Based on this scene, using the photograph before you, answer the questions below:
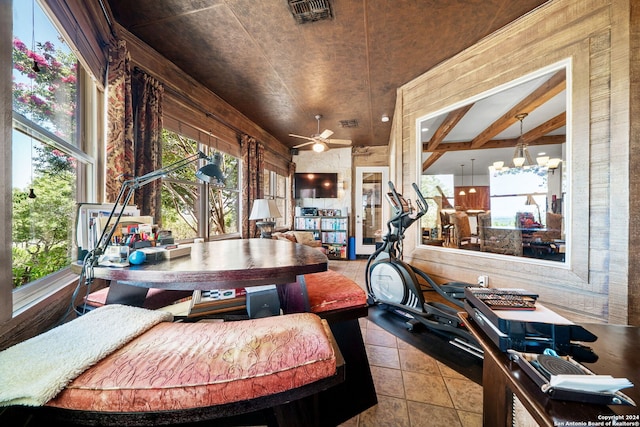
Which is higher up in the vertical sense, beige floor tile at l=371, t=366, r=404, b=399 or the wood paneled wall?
the wood paneled wall

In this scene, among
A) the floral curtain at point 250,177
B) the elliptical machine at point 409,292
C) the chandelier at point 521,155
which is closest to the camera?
the elliptical machine at point 409,292

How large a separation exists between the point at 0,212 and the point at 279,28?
2.36 m

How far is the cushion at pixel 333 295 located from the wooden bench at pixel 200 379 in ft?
1.51

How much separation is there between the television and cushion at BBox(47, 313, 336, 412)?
17.3ft

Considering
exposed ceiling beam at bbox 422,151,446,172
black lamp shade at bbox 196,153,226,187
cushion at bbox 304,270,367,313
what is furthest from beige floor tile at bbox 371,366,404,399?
exposed ceiling beam at bbox 422,151,446,172

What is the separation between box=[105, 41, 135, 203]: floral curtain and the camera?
1.85 m

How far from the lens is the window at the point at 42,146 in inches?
44.4

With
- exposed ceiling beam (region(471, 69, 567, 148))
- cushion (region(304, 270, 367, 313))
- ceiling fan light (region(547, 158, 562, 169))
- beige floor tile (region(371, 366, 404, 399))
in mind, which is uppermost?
exposed ceiling beam (region(471, 69, 567, 148))

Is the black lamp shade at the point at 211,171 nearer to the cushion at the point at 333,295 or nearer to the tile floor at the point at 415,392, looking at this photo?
the cushion at the point at 333,295

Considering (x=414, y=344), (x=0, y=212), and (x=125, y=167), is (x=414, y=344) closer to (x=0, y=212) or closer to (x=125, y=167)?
(x=0, y=212)

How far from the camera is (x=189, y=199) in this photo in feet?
10.6

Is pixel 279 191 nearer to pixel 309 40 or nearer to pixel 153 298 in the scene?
pixel 309 40

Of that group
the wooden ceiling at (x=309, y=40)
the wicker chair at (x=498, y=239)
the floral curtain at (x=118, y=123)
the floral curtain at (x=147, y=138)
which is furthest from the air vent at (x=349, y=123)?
the floral curtain at (x=118, y=123)

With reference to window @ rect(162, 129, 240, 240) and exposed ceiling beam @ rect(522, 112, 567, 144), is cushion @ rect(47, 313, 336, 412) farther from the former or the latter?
exposed ceiling beam @ rect(522, 112, 567, 144)
